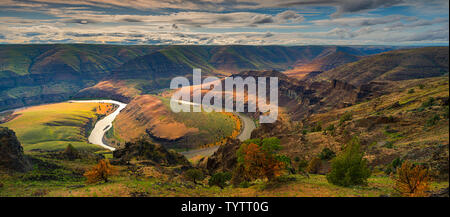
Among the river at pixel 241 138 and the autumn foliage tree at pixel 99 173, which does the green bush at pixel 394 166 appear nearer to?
the autumn foliage tree at pixel 99 173

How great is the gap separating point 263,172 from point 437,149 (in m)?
26.7

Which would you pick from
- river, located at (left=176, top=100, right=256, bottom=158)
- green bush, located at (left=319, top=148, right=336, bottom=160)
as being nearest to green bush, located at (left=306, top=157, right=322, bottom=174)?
green bush, located at (left=319, top=148, right=336, bottom=160)

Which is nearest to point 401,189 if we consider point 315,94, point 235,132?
point 235,132

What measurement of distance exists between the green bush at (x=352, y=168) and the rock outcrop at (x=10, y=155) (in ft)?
162

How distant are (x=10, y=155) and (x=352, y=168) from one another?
172 ft

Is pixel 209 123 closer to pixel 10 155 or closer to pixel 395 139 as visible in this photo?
pixel 395 139

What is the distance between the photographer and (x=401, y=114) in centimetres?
5762

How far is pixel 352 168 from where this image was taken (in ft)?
83.8

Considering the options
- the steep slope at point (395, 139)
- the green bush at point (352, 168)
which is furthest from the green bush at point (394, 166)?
the green bush at point (352, 168)

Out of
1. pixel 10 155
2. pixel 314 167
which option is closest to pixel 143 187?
pixel 10 155

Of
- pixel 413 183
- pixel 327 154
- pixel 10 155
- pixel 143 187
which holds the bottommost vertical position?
pixel 327 154

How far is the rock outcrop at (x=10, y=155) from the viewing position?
Result: 3838 cm

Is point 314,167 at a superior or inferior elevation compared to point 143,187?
inferior
